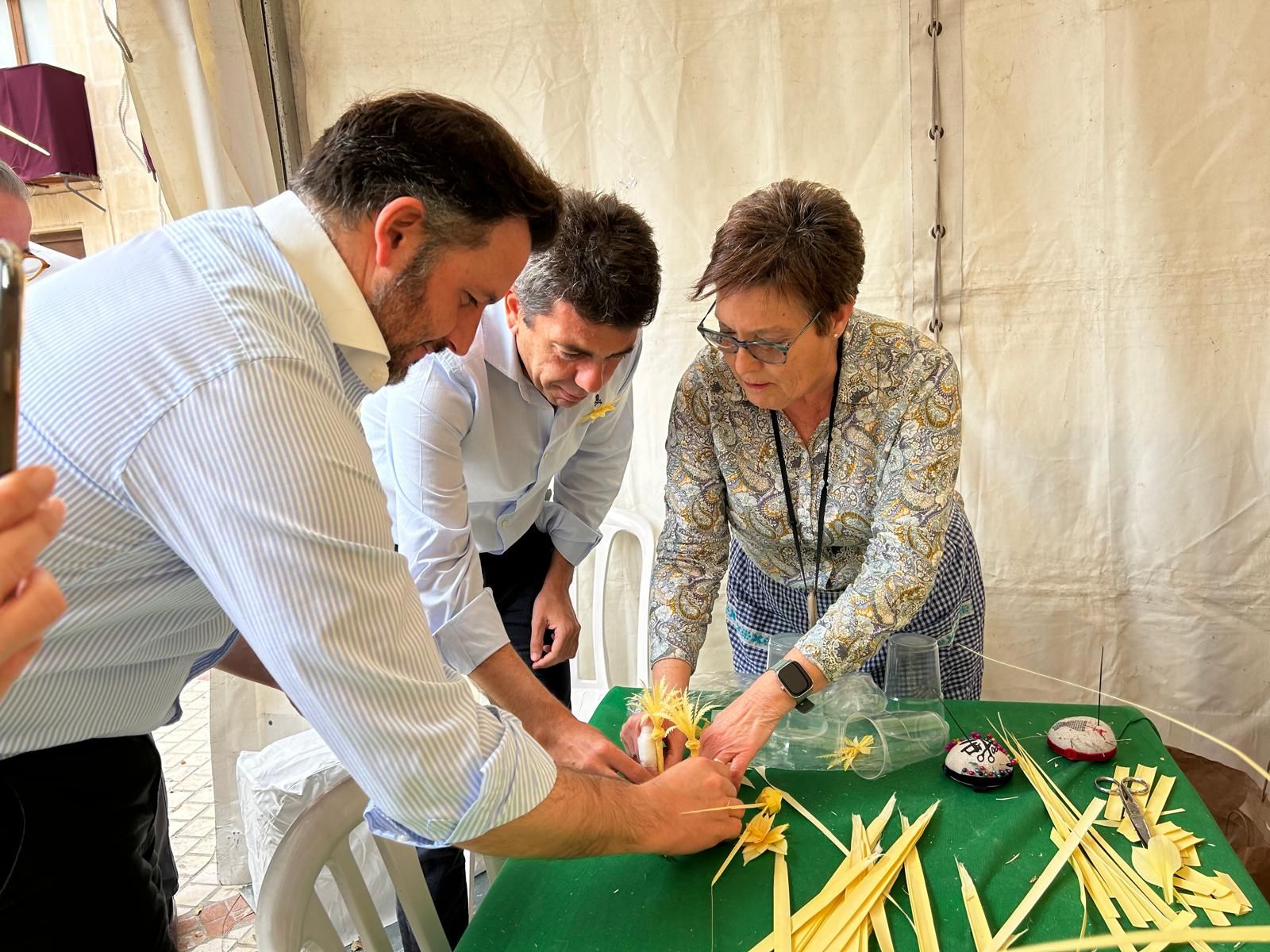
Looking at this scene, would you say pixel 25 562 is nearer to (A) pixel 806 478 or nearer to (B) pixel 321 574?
(B) pixel 321 574

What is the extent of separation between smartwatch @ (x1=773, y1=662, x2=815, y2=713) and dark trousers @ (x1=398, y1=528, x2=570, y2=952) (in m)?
0.83

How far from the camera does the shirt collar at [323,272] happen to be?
3.52 ft

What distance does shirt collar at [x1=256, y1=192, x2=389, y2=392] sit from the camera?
1.07 meters

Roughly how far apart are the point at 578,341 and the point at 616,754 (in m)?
0.80

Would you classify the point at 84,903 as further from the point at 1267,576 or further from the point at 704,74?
the point at 1267,576

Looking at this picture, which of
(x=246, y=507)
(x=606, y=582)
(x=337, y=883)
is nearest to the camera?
(x=246, y=507)

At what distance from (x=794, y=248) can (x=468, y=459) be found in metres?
0.87

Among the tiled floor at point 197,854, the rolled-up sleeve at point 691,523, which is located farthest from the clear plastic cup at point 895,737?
the tiled floor at point 197,854

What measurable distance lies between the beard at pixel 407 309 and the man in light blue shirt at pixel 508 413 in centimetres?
37

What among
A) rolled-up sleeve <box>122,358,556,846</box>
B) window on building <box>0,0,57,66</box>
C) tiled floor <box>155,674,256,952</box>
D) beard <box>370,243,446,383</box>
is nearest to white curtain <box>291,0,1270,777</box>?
beard <box>370,243,446,383</box>

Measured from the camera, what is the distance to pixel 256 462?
33.8 inches

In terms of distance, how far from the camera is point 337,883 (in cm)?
→ 130

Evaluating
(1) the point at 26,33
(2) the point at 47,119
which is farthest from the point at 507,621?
(1) the point at 26,33

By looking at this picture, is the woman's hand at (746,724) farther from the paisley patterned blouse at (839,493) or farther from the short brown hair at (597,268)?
the short brown hair at (597,268)
